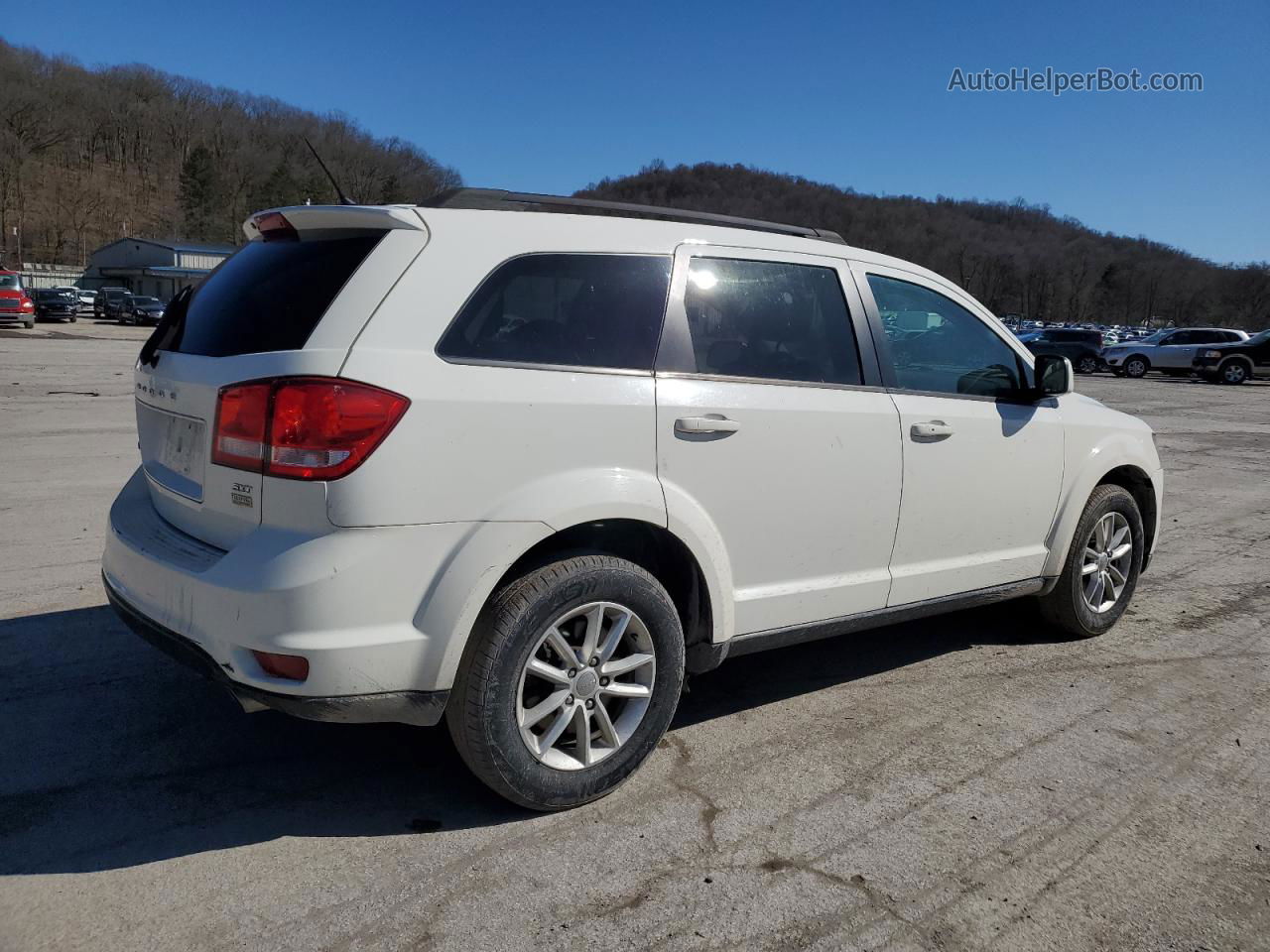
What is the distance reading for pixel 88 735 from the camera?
3482 mm

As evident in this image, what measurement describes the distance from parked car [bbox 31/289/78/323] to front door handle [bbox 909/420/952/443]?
47.2 metres

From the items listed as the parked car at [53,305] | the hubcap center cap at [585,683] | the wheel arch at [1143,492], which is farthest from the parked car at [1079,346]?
the parked car at [53,305]

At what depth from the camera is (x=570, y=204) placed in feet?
11.2

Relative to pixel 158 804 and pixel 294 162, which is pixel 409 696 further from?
pixel 294 162

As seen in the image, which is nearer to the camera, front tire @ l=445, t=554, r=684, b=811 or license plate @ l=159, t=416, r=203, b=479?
front tire @ l=445, t=554, r=684, b=811

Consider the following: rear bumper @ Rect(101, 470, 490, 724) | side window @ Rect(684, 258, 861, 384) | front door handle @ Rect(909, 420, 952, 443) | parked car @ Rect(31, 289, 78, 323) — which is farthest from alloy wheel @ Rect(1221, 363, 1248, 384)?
parked car @ Rect(31, 289, 78, 323)

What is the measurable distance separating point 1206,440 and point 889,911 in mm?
14973

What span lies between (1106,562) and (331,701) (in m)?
3.92

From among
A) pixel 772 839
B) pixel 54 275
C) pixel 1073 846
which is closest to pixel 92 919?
pixel 772 839

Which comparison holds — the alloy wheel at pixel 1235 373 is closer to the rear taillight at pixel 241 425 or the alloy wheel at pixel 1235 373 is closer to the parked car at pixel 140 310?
the rear taillight at pixel 241 425

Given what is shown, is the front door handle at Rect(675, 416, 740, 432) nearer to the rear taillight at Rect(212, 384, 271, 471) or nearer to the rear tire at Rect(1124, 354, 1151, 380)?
the rear taillight at Rect(212, 384, 271, 471)

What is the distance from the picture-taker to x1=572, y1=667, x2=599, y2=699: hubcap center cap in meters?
3.09

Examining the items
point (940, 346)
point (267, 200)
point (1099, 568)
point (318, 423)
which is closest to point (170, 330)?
point (318, 423)

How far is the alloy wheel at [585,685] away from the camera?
119 inches
